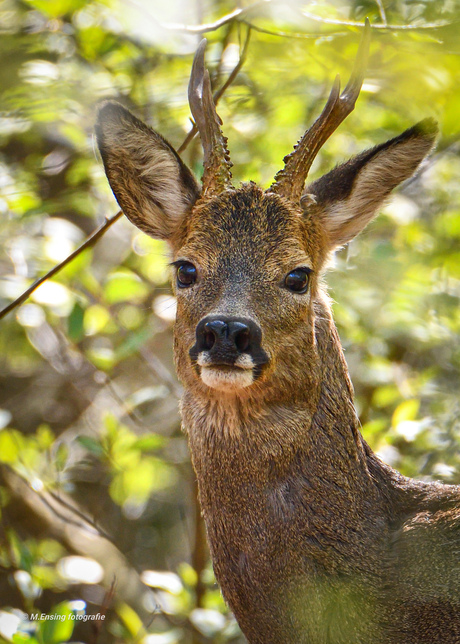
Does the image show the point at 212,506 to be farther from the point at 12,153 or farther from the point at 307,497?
the point at 12,153

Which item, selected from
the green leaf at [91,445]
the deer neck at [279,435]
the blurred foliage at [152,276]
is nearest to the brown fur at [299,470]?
the deer neck at [279,435]

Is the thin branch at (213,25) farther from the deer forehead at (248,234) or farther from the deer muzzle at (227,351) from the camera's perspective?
the deer muzzle at (227,351)

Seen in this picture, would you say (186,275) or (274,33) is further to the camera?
(274,33)

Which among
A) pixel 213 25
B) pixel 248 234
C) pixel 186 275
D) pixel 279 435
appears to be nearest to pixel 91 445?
pixel 186 275

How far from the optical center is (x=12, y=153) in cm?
799

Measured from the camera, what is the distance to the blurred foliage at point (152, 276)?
18.1ft

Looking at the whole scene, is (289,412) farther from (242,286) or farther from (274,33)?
(274,33)

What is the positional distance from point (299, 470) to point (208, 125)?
183cm

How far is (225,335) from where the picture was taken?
337cm

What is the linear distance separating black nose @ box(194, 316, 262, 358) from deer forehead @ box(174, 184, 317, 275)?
1.63 feet

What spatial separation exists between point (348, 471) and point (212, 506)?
700mm

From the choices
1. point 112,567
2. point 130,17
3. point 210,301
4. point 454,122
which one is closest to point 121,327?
point 112,567

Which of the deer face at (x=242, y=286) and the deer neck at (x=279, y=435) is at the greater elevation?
the deer face at (x=242, y=286)

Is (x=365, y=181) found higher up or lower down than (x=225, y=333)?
higher up
